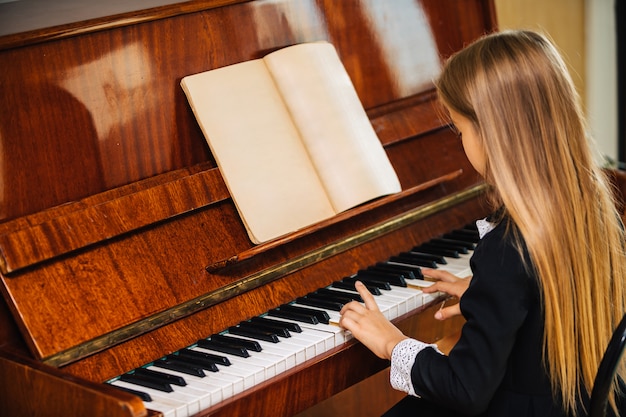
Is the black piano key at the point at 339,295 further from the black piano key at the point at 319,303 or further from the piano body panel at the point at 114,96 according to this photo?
the piano body panel at the point at 114,96

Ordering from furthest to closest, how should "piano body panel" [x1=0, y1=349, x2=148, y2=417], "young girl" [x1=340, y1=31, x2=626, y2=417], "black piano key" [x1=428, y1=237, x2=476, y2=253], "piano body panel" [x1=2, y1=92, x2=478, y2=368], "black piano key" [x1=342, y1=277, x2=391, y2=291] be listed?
1. "black piano key" [x1=428, y1=237, x2=476, y2=253]
2. "black piano key" [x1=342, y1=277, x2=391, y2=291]
3. "piano body panel" [x1=2, y1=92, x2=478, y2=368]
4. "young girl" [x1=340, y1=31, x2=626, y2=417]
5. "piano body panel" [x1=0, y1=349, x2=148, y2=417]

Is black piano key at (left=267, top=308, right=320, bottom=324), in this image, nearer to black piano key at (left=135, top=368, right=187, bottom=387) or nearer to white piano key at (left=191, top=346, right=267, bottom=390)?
white piano key at (left=191, top=346, right=267, bottom=390)

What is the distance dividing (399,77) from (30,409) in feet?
4.79

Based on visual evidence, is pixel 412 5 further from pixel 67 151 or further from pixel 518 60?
pixel 67 151

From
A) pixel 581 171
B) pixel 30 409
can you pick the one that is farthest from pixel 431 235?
pixel 30 409

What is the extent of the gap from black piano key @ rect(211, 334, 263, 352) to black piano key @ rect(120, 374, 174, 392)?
213 mm

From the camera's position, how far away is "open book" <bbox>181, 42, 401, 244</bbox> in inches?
83.5

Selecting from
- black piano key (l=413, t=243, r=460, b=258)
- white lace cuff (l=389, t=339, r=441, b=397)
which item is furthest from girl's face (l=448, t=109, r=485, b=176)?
black piano key (l=413, t=243, r=460, b=258)

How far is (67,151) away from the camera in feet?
6.40

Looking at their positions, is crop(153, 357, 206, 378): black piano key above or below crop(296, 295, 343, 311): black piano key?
above

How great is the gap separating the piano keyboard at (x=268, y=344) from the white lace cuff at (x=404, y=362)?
0.19 m

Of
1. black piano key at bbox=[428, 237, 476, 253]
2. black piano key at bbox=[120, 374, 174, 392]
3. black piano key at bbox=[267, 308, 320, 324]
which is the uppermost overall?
black piano key at bbox=[120, 374, 174, 392]

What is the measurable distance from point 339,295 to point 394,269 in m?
0.22

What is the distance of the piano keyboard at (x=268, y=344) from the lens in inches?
→ 66.7
